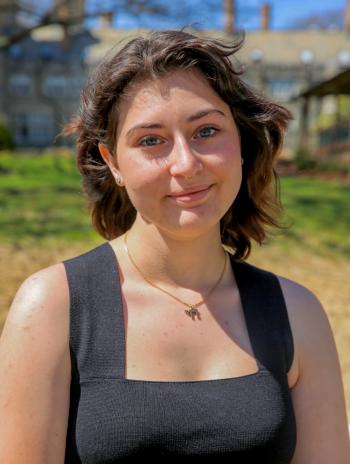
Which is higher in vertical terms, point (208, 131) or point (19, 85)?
point (208, 131)

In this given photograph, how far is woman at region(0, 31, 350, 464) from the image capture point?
59.6 inches

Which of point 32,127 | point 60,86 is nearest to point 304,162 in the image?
point 60,86

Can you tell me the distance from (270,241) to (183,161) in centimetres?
381

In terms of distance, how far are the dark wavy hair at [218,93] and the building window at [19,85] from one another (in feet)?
150

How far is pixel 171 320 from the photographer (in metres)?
1.76

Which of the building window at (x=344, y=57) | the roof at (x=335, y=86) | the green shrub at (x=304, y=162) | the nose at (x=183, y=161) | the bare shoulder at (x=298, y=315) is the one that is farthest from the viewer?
the building window at (x=344, y=57)

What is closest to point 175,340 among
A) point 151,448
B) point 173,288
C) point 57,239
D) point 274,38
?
point 173,288

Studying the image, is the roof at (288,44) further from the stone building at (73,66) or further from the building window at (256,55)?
the building window at (256,55)

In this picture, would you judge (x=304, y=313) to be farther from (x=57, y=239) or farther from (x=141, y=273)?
(x=57, y=239)

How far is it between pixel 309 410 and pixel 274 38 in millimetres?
48889

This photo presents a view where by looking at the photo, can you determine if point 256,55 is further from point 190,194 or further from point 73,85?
point 190,194

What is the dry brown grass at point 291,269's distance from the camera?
540 centimetres

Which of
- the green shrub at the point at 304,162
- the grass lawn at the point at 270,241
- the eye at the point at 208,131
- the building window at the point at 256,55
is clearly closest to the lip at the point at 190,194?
the eye at the point at 208,131

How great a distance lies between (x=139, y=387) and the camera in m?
1.55
